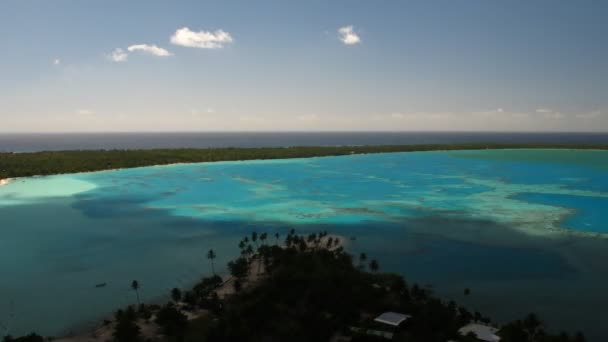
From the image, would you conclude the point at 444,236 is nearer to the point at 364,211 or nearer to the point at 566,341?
the point at 364,211

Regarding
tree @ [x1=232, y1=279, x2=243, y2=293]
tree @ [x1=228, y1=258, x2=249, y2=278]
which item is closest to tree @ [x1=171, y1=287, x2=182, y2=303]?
tree @ [x1=232, y1=279, x2=243, y2=293]

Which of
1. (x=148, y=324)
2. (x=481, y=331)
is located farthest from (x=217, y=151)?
(x=481, y=331)

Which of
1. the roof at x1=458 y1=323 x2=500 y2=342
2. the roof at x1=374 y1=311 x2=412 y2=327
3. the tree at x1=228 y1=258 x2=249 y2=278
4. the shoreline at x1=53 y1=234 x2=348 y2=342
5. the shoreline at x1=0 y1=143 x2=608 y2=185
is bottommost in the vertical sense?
the shoreline at x1=53 y1=234 x2=348 y2=342

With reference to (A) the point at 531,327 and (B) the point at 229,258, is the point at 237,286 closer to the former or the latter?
(B) the point at 229,258

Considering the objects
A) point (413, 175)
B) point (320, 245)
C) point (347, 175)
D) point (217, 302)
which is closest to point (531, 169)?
point (413, 175)

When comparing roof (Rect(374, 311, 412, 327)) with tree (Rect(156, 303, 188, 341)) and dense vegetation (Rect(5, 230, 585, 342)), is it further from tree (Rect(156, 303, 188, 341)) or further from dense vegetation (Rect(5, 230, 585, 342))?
tree (Rect(156, 303, 188, 341))

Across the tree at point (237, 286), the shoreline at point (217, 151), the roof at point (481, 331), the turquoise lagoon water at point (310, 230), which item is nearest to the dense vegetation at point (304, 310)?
the tree at point (237, 286)

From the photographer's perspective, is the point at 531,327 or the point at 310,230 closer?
the point at 531,327
